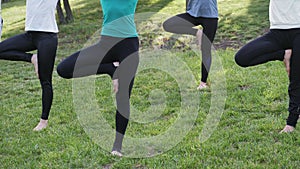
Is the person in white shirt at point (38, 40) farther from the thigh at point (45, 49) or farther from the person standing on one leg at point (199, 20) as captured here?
the person standing on one leg at point (199, 20)

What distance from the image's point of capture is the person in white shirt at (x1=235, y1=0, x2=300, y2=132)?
4387 mm

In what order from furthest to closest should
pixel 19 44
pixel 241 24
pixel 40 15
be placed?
1. pixel 241 24
2. pixel 19 44
3. pixel 40 15

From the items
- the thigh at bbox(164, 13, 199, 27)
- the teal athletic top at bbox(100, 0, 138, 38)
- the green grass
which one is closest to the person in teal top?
the teal athletic top at bbox(100, 0, 138, 38)

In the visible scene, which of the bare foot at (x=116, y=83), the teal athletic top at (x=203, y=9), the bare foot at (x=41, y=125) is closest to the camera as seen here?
the bare foot at (x=116, y=83)

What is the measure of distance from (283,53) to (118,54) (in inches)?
71.2

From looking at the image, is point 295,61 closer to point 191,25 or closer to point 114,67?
point 114,67

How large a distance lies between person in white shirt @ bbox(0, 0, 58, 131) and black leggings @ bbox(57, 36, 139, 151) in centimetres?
66

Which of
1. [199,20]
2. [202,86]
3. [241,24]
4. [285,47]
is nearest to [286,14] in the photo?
[285,47]

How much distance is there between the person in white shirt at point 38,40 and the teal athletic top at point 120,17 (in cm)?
102

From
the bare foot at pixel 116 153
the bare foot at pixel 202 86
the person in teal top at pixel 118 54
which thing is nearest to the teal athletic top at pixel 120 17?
the person in teal top at pixel 118 54

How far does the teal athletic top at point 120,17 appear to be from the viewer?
4086 millimetres

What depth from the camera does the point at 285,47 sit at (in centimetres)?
456

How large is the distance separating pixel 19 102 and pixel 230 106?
3256 mm

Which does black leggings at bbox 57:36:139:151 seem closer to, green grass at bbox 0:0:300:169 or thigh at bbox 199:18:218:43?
green grass at bbox 0:0:300:169
